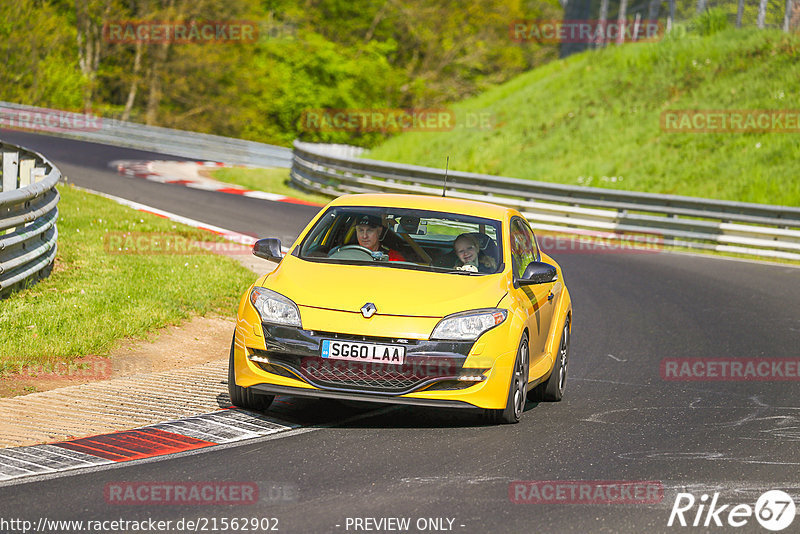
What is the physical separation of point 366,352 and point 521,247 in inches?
88.7

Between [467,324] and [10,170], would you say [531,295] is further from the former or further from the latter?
[10,170]

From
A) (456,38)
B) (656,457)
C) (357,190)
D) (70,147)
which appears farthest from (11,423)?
(456,38)

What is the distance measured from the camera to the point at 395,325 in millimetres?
6758

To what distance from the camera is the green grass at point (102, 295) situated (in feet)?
29.1

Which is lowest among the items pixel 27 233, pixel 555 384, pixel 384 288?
pixel 555 384

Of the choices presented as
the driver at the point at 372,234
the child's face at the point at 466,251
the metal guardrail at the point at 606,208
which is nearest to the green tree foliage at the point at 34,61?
the metal guardrail at the point at 606,208

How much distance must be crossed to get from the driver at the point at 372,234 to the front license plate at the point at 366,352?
1431 mm

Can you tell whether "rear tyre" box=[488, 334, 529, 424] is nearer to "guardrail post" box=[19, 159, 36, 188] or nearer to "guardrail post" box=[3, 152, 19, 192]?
"guardrail post" box=[3, 152, 19, 192]

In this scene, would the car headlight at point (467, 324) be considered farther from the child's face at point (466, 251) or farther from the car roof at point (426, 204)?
the car roof at point (426, 204)

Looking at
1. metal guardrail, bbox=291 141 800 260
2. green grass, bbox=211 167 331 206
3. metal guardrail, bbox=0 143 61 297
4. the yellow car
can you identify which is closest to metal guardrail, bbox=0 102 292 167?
green grass, bbox=211 167 331 206

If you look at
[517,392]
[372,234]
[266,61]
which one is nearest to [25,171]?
[372,234]

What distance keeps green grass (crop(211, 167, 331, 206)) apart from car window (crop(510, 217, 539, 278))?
635 inches

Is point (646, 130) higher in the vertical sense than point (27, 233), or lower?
higher

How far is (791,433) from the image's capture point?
295 inches
